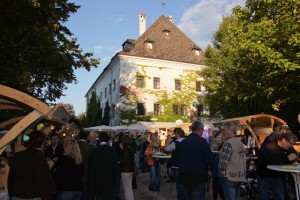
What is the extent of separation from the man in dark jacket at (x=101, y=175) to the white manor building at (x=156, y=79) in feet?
83.3

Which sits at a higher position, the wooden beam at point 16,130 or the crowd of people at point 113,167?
the wooden beam at point 16,130

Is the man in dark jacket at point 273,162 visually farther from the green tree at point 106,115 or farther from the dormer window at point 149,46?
the green tree at point 106,115

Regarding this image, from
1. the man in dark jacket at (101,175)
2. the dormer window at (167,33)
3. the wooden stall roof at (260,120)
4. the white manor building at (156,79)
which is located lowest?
the man in dark jacket at (101,175)

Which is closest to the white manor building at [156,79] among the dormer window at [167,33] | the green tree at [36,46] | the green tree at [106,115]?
the dormer window at [167,33]

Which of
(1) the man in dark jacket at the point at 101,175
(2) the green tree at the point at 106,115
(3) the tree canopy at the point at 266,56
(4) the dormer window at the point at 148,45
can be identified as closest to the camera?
(1) the man in dark jacket at the point at 101,175

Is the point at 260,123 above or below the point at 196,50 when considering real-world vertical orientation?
below

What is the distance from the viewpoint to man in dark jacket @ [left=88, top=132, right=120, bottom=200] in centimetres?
652

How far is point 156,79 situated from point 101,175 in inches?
1113

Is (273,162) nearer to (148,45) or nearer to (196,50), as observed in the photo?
(148,45)

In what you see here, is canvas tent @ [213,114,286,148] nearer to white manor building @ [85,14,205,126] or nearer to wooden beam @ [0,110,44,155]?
→ wooden beam @ [0,110,44,155]

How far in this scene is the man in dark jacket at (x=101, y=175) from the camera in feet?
21.4

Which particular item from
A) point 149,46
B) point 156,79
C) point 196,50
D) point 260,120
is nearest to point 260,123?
point 260,120

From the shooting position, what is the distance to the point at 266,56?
52.5ft

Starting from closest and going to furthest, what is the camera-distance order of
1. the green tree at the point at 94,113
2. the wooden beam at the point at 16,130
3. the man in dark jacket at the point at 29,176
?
the wooden beam at the point at 16,130 < the man in dark jacket at the point at 29,176 < the green tree at the point at 94,113
